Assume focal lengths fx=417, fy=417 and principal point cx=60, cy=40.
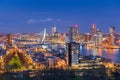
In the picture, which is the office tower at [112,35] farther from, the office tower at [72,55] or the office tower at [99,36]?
the office tower at [72,55]

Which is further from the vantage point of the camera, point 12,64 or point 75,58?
point 75,58

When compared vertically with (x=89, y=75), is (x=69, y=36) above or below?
above

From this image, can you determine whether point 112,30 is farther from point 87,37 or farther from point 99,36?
point 87,37

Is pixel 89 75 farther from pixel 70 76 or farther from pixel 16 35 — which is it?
pixel 16 35

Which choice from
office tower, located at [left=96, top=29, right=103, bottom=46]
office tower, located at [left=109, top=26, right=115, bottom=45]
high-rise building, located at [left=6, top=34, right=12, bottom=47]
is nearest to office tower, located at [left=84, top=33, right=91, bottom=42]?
office tower, located at [left=96, top=29, right=103, bottom=46]

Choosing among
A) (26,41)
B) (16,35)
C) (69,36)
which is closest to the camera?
(69,36)

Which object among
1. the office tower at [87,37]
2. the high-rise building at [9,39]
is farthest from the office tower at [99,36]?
the high-rise building at [9,39]

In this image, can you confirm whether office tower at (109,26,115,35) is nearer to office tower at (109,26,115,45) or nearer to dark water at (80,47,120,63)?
office tower at (109,26,115,45)

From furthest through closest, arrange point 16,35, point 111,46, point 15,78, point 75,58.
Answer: point 111,46 → point 16,35 → point 75,58 → point 15,78

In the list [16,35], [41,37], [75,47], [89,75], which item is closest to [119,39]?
[41,37]

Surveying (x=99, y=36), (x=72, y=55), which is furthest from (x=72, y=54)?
(x=99, y=36)

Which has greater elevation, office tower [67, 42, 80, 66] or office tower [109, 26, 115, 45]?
office tower [109, 26, 115, 45]
